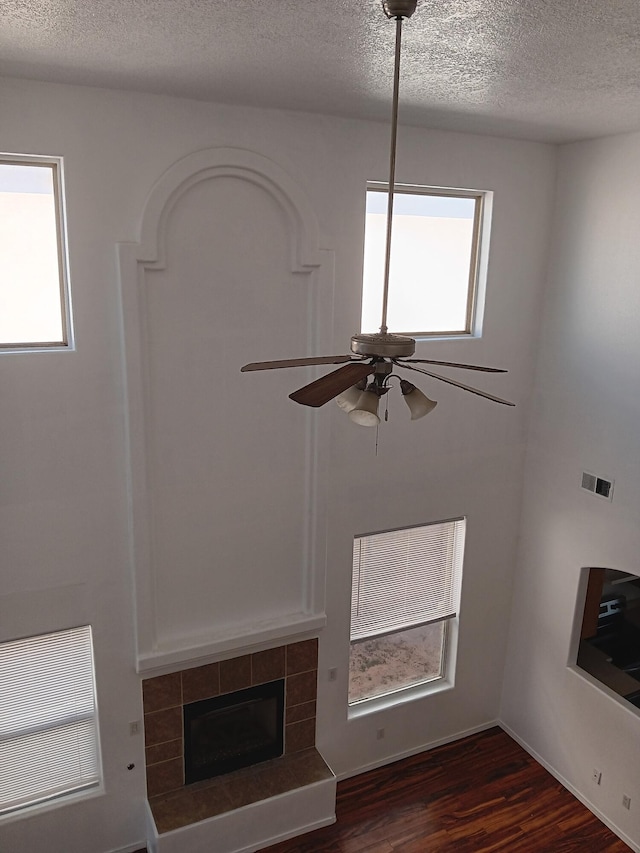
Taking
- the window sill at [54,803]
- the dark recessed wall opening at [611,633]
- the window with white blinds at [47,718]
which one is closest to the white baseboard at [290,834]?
the window sill at [54,803]

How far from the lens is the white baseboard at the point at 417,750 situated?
5723 millimetres

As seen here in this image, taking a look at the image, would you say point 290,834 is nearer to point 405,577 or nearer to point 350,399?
point 405,577

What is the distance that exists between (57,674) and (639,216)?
16.4 feet

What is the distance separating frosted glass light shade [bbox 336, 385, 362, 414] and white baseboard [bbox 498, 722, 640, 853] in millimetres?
4680

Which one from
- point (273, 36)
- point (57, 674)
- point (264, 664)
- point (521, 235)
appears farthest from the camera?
point (521, 235)

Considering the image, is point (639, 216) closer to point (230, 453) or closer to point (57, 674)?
point (230, 453)

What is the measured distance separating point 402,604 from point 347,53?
4.12 metres

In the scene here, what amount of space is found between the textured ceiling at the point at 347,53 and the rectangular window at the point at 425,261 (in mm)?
782

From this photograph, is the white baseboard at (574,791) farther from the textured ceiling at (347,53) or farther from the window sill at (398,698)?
the textured ceiling at (347,53)

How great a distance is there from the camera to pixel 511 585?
6.09 metres

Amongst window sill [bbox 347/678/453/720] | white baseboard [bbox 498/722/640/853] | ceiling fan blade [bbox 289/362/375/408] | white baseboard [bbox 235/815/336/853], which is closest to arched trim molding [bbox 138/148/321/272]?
ceiling fan blade [bbox 289/362/375/408]

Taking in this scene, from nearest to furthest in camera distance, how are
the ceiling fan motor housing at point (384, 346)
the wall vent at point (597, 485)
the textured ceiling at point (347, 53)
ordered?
the ceiling fan motor housing at point (384, 346) → the textured ceiling at point (347, 53) → the wall vent at point (597, 485)

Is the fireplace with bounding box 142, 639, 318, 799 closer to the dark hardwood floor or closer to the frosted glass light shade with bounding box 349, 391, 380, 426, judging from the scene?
the dark hardwood floor

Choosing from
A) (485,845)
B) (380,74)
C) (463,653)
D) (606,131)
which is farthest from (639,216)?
(485,845)
